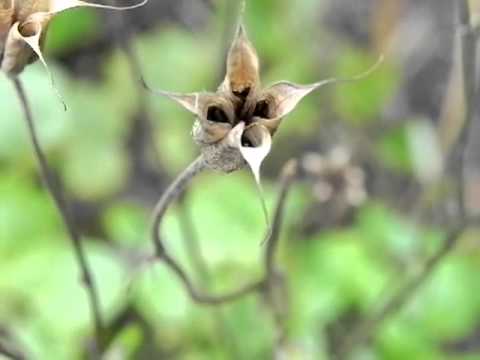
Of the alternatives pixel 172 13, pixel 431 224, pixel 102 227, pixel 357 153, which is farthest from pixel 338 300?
pixel 172 13

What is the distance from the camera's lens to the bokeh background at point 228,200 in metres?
1.31

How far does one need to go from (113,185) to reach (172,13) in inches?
15.1

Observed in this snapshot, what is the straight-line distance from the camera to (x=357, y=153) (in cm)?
163

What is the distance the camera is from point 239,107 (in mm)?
613

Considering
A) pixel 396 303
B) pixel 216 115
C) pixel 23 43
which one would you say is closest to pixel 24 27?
pixel 23 43

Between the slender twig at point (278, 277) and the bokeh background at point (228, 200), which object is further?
the bokeh background at point (228, 200)

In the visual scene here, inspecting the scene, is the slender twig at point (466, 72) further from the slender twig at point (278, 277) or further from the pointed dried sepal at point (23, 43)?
the pointed dried sepal at point (23, 43)

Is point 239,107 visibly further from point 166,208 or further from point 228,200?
point 228,200

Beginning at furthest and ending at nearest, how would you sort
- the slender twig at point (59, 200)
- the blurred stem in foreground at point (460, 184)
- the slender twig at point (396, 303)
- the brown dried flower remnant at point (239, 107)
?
the slender twig at point (396, 303), the blurred stem in foreground at point (460, 184), the slender twig at point (59, 200), the brown dried flower remnant at point (239, 107)

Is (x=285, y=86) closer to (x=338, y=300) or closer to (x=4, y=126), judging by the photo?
(x=338, y=300)

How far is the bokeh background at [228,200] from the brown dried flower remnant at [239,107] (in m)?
0.47

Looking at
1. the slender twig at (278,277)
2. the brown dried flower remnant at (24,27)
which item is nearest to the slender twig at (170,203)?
the slender twig at (278,277)

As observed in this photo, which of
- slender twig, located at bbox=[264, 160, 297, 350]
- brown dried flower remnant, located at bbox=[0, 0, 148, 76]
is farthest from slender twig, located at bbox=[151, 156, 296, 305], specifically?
brown dried flower remnant, located at bbox=[0, 0, 148, 76]

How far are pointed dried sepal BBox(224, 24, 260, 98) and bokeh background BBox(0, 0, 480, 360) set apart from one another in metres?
0.46
